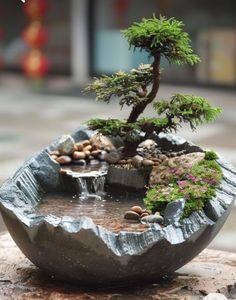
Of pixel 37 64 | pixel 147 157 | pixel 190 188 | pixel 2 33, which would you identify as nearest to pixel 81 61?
pixel 37 64

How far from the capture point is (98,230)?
465cm

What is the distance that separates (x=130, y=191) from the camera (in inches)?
222

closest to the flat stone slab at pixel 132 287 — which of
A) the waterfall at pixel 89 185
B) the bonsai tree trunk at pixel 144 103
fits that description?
the waterfall at pixel 89 185

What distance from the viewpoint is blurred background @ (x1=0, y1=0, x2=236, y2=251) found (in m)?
13.2

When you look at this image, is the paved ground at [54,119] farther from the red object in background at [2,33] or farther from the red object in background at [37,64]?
the red object in background at [2,33]

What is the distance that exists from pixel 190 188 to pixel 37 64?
1475 centimetres

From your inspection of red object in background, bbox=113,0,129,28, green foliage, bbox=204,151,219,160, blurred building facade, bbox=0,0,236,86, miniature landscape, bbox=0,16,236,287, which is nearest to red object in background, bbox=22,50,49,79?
blurred building facade, bbox=0,0,236,86

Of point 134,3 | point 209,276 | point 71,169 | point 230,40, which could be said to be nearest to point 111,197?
point 71,169

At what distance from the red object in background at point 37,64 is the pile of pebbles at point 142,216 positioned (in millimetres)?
14420

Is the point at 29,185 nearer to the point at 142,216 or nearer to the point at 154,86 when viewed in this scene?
the point at 142,216

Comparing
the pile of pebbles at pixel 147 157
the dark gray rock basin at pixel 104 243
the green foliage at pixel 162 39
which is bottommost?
the dark gray rock basin at pixel 104 243

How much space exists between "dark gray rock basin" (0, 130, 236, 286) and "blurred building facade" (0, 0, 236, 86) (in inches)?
453

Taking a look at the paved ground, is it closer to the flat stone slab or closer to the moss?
the flat stone slab

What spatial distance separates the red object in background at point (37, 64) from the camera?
19.4 metres
